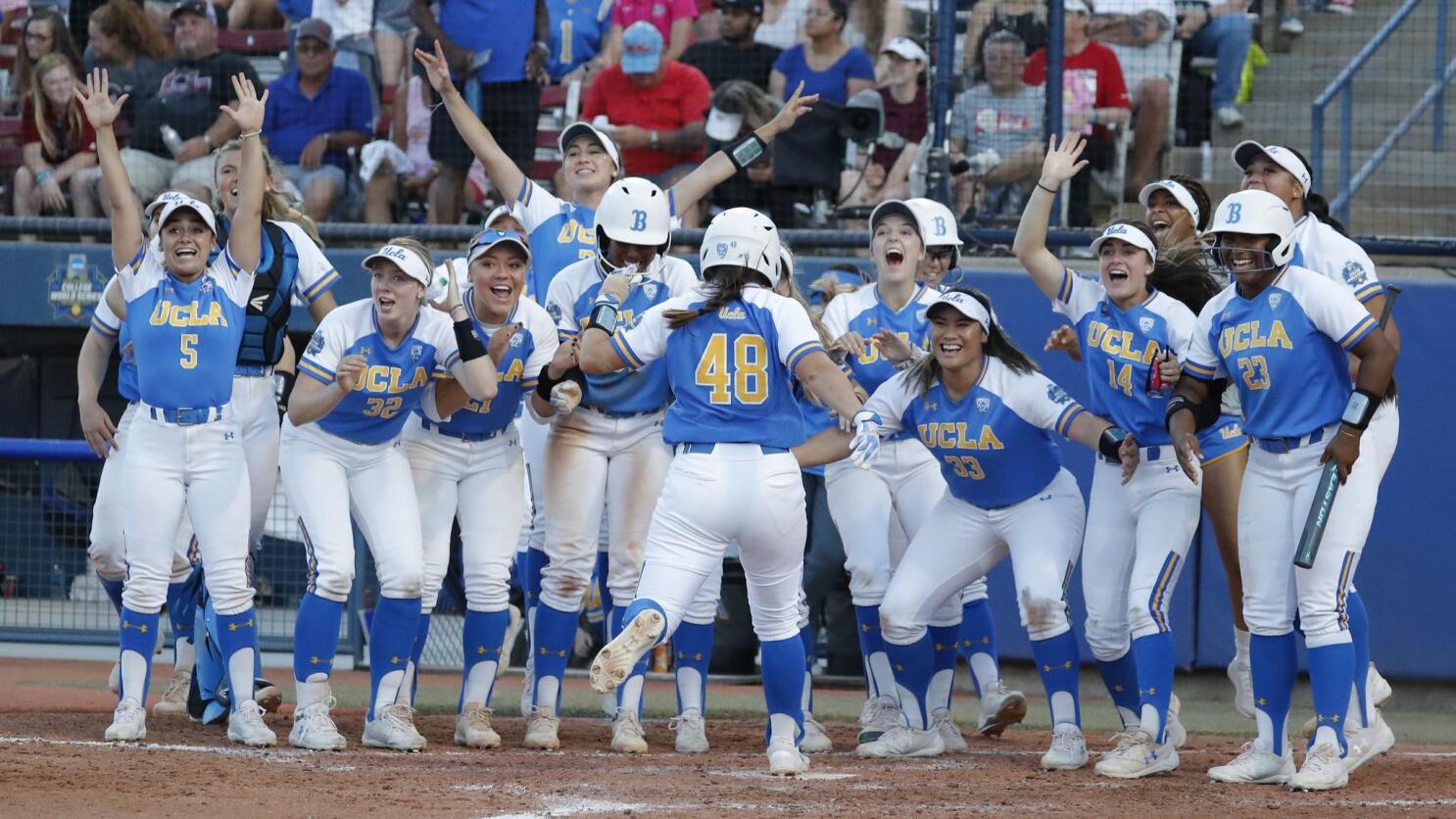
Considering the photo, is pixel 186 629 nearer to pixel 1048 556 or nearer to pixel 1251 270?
pixel 1048 556

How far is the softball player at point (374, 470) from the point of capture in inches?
250

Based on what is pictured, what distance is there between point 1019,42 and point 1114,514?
415 cm

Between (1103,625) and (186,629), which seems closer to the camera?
(1103,625)

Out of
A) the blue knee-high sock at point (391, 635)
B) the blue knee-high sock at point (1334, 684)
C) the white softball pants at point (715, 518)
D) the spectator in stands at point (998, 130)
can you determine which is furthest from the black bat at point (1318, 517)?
the spectator in stands at point (998, 130)

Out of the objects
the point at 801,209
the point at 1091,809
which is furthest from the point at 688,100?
the point at 1091,809

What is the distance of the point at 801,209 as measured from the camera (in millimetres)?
10188

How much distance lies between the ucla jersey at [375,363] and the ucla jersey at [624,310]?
1.82 feet

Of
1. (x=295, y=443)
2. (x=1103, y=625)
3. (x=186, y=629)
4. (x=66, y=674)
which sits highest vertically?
(x=295, y=443)

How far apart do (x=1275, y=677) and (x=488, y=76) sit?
20.1 ft

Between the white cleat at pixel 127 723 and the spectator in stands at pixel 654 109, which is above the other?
the spectator in stands at pixel 654 109

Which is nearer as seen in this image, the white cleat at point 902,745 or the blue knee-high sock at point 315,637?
the blue knee-high sock at point 315,637

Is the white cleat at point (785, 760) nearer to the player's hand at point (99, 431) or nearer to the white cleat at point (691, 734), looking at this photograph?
the white cleat at point (691, 734)

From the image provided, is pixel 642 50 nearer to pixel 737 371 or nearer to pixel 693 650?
pixel 693 650

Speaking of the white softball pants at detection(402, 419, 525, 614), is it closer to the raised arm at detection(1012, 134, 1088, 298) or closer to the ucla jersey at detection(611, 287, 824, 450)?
the ucla jersey at detection(611, 287, 824, 450)
